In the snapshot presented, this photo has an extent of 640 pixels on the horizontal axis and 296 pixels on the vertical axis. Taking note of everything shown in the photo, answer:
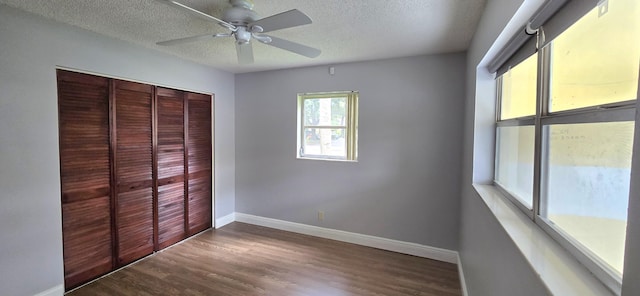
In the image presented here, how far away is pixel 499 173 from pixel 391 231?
5.25 feet

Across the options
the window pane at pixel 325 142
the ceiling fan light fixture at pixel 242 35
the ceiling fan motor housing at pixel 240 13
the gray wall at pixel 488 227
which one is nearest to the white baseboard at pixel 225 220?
the window pane at pixel 325 142

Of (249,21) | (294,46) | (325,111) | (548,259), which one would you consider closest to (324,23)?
(294,46)

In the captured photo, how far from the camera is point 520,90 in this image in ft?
5.08

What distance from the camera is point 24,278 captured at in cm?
212

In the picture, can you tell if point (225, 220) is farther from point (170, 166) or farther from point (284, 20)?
point (284, 20)

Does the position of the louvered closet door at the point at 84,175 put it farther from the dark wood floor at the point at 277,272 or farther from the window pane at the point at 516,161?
the window pane at the point at 516,161

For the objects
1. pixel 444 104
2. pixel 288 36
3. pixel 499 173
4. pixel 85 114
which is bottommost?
pixel 499 173

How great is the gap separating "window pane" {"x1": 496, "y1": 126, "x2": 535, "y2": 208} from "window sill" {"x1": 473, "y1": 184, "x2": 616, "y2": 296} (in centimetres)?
15

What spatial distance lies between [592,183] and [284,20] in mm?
1571

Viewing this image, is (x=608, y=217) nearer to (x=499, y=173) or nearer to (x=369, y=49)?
(x=499, y=173)

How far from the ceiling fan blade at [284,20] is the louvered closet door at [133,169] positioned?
6.17ft

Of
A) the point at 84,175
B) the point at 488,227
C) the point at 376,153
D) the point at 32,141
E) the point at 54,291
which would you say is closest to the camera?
the point at 488,227

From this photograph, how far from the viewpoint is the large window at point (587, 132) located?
0.73m

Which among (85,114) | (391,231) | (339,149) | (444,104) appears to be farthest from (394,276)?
(85,114)
